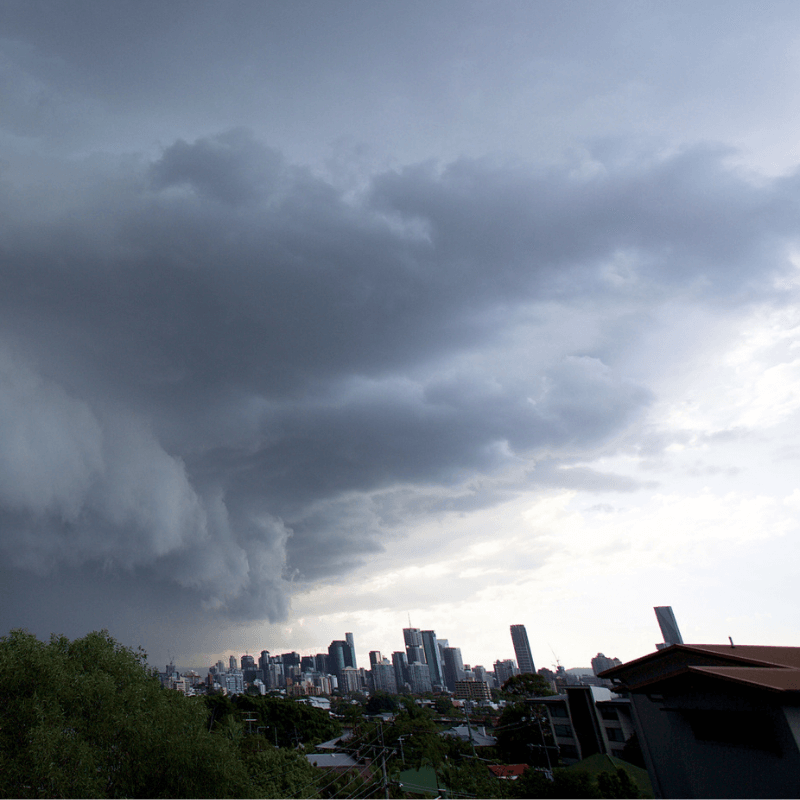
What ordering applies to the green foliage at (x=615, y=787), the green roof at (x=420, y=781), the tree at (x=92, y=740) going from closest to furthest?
the tree at (x=92, y=740), the green foliage at (x=615, y=787), the green roof at (x=420, y=781)

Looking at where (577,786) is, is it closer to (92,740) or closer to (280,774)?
(280,774)

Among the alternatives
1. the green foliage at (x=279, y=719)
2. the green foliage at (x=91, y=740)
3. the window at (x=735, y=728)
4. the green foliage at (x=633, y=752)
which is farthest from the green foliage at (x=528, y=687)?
the window at (x=735, y=728)

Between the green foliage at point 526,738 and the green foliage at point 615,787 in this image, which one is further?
the green foliage at point 526,738

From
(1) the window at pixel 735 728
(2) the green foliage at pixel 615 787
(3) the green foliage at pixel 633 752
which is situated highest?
(1) the window at pixel 735 728

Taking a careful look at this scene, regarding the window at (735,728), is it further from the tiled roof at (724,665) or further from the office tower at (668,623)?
the office tower at (668,623)

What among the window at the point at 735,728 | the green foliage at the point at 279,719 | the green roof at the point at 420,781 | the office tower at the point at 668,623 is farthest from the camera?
the office tower at the point at 668,623

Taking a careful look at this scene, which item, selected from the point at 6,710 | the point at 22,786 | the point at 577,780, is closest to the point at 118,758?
the point at 22,786

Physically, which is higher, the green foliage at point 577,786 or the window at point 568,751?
the green foliage at point 577,786

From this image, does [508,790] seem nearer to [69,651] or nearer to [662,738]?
[662,738]

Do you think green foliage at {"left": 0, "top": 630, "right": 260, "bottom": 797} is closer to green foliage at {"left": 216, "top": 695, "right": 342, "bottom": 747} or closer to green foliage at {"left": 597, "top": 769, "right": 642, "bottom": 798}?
green foliage at {"left": 597, "top": 769, "right": 642, "bottom": 798}
